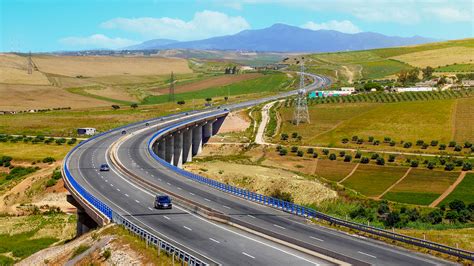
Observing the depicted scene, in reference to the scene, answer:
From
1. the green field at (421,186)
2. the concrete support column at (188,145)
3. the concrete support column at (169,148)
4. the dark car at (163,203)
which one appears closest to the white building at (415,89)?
the concrete support column at (188,145)

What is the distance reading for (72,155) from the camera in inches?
3979

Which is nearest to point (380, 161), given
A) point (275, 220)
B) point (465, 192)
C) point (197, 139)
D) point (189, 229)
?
point (465, 192)

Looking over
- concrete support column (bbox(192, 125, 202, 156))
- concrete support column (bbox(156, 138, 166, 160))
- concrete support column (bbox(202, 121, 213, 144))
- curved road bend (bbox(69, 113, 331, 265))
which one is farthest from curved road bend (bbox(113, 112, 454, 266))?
concrete support column (bbox(202, 121, 213, 144))

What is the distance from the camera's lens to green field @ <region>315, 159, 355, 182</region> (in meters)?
103

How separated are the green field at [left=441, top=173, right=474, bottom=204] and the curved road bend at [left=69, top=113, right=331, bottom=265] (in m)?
42.0

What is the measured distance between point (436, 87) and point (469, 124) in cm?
5671

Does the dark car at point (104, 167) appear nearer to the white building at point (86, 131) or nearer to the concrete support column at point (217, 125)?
the white building at point (86, 131)

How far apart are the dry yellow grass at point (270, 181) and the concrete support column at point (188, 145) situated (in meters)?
19.0

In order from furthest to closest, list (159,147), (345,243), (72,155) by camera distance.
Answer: (159,147)
(72,155)
(345,243)

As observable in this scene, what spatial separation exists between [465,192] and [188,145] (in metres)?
61.1

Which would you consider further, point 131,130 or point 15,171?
point 131,130

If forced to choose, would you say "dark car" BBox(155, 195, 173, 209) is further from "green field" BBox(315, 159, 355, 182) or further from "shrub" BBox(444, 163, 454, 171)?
"shrub" BBox(444, 163, 454, 171)

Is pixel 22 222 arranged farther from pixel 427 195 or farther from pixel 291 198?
pixel 427 195

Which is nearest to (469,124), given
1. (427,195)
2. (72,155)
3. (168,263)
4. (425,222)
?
(427,195)
